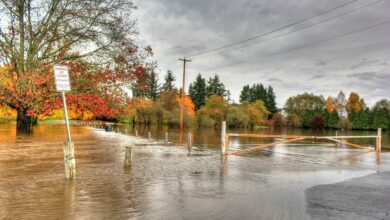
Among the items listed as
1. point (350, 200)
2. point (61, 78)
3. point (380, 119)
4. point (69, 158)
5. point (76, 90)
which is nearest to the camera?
point (350, 200)

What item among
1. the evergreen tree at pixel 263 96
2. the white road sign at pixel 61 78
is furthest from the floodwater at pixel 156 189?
the evergreen tree at pixel 263 96

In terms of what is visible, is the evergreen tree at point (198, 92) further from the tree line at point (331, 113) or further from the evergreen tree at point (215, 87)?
the tree line at point (331, 113)

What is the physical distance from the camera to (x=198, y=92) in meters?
113

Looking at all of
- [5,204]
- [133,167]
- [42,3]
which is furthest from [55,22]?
[5,204]

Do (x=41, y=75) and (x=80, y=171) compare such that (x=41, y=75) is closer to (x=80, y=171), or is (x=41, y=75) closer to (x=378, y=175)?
(x=80, y=171)

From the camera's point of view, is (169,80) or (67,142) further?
(169,80)

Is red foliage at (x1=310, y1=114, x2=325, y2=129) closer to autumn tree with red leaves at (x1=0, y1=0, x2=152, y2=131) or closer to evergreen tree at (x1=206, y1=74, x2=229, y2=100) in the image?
evergreen tree at (x1=206, y1=74, x2=229, y2=100)

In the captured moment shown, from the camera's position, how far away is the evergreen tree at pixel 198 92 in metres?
113

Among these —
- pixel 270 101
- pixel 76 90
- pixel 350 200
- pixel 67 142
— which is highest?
pixel 270 101

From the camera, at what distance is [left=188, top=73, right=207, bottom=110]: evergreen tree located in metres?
113

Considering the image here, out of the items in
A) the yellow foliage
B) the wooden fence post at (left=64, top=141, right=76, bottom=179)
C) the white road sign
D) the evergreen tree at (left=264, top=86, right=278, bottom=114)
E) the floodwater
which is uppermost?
the evergreen tree at (left=264, top=86, right=278, bottom=114)

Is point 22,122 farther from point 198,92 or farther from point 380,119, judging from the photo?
point 380,119

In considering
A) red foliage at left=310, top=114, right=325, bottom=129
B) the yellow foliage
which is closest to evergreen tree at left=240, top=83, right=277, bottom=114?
red foliage at left=310, top=114, right=325, bottom=129

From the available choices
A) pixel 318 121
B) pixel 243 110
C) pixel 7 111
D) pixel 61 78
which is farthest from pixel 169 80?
pixel 61 78
